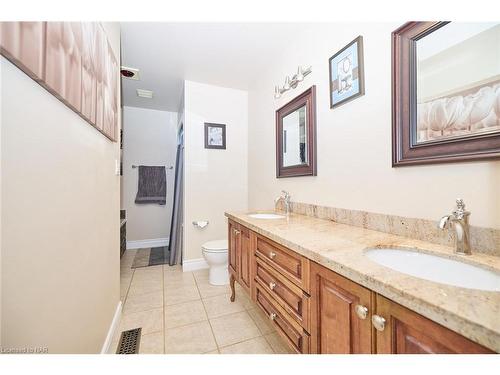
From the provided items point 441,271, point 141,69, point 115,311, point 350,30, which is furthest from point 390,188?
point 141,69

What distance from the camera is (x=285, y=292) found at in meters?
1.05

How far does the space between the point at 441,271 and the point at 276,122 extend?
181 cm

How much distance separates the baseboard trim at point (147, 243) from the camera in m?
3.53

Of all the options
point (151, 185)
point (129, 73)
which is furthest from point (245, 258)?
point (151, 185)

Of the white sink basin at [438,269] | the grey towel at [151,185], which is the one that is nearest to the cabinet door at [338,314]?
the white sink basin at [438,269]

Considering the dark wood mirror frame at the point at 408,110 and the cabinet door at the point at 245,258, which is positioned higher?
the dark wood mirror frame at the point at 408,110

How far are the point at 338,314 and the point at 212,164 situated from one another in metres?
2.34

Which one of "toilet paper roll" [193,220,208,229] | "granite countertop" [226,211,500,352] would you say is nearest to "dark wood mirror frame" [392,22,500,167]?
"granite countertop" [226,211,500,352]

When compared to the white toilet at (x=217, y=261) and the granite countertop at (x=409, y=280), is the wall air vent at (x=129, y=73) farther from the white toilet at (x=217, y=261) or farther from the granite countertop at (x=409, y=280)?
the granite countertop at (x=409, y=280)

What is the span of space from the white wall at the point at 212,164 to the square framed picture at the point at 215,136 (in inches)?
2.2

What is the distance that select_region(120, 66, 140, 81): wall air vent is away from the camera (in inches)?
87.2

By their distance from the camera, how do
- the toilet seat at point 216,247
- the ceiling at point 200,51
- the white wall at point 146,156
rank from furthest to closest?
1. the white wall at point 146,156
2. the toilet seat at point 216,247
3. the ceiling at point 200,51

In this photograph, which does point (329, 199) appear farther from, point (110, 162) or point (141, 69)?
point (141, 69)

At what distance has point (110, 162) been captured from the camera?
1428 mm
